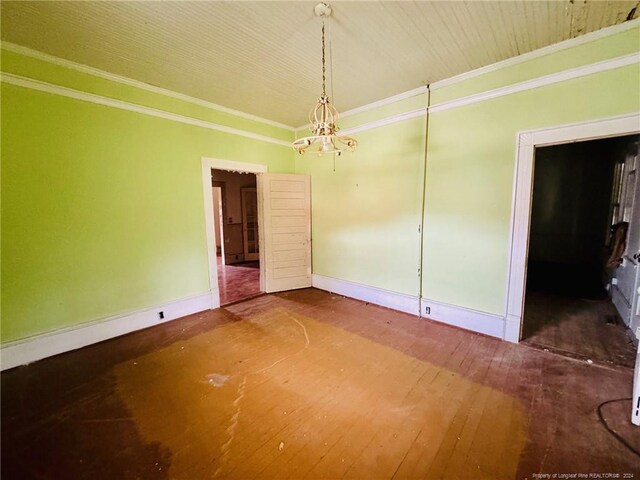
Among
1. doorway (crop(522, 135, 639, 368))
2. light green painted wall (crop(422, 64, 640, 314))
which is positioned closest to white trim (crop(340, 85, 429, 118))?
light green painted wall (crop(422, 64, 640, 314))

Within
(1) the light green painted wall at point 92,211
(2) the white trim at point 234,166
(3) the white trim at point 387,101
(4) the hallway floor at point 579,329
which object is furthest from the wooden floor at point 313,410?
(3) the white trim at point 387,101

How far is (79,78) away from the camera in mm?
2756

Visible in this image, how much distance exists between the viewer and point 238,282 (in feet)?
17.5

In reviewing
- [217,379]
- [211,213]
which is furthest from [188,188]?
[217,379]

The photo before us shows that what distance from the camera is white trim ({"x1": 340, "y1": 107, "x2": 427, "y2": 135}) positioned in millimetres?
3415

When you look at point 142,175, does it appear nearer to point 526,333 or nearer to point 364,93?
point 364,93

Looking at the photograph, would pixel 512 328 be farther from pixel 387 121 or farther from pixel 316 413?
pixel 387 121

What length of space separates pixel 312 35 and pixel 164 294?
3486 mm

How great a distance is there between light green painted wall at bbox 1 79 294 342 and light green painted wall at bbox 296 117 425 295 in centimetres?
200

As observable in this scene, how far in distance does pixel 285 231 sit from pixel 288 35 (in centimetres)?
293

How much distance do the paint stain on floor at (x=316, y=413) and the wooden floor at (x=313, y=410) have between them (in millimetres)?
10

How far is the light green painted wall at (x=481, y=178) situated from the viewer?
2445 millimetres

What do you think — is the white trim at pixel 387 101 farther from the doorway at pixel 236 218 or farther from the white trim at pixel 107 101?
the doorway at pixel 236 218

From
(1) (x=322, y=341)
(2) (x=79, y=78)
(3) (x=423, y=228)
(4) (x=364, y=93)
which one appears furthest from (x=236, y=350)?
(4) (x=364, y=93)
